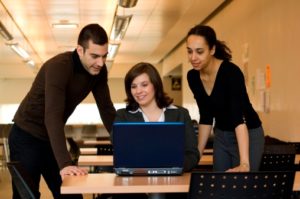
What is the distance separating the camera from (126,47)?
13523 millimetres

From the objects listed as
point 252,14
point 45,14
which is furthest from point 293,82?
point 45,14

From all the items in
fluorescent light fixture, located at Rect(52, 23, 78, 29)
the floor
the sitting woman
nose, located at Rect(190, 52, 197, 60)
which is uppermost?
fluorescent light fixture, located at Rect(52, 23, 78, 29)

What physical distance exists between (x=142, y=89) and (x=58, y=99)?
417mm

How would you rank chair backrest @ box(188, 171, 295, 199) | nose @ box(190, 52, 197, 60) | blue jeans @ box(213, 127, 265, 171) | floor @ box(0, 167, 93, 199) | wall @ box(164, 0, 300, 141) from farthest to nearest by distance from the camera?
floor @ box(0, 167, 93, 199)
wall @ box(164, 0, 300, 141)
blue jeans @ box(213, 127, 265, 171)
nose @ box(190, 52, 197, 60)
chair backrest @ box(188, 171, 295, 199)

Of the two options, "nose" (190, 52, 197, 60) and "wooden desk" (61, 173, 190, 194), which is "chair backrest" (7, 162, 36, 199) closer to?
"wooden desk" (61, 173, 190, 194)

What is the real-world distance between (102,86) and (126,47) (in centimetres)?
1060

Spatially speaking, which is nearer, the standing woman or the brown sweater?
the brown sweater

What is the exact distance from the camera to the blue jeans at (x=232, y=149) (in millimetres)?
2703

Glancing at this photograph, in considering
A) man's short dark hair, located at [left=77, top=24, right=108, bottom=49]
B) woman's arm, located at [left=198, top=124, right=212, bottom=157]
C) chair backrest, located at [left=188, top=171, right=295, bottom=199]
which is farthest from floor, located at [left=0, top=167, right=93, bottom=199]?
chair backrest, located at [left=188, top=171, right=295, bottom=199]

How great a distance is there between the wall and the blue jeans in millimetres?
2592

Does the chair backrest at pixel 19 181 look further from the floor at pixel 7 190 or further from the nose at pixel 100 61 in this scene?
the floor at pixel 7 190

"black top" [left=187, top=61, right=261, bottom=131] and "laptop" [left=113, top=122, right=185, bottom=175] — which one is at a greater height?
"black top" [left=187, top=61, right=261, bottom=131]

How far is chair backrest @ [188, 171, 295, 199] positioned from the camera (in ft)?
6.58

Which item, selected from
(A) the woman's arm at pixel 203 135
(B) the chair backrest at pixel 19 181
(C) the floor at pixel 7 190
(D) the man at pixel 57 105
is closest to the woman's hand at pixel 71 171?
(D) the man at pixel 57 105
